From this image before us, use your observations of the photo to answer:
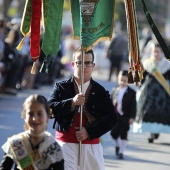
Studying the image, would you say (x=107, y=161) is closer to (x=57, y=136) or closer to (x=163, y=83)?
(x=163, y=83)

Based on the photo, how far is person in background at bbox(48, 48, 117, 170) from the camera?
7.73 metres

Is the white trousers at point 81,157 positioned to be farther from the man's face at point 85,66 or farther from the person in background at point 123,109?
the person in background at point 123,109

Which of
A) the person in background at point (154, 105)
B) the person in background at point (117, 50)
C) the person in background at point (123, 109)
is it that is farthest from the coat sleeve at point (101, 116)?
the person in background at point (117, 50)

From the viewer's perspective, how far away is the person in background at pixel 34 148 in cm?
616

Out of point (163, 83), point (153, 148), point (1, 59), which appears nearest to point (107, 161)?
point (153, 148)

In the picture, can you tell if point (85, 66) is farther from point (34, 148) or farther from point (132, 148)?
point (132, 148)

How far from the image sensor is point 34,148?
6.19 metres

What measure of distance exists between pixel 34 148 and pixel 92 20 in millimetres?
2107

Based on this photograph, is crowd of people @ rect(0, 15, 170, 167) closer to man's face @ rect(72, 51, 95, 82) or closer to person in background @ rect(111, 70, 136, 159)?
man's face @ rect(72, 51, 95, 82)

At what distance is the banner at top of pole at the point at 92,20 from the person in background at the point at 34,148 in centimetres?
177

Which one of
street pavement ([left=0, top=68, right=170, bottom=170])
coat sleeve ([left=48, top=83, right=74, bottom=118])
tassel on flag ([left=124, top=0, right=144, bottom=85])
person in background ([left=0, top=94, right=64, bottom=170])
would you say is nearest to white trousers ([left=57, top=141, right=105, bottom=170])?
coat sleeve ([left=48, top=83, right=74, bottom=118])

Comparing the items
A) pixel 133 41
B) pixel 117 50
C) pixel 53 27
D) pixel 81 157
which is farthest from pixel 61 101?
pixel 117 50

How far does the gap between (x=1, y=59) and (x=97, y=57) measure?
19353 mm

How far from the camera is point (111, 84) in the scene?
29547mm
